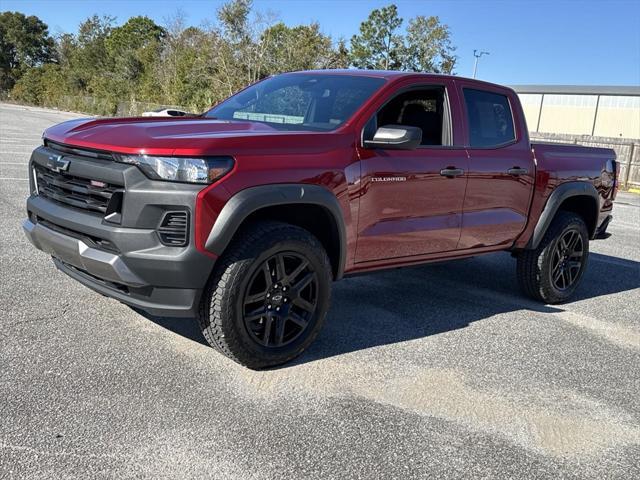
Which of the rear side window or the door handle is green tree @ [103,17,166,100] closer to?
the rear side window

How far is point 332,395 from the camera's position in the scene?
11.1ft

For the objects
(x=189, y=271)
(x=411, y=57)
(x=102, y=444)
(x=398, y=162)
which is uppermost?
(x=411, y=57)

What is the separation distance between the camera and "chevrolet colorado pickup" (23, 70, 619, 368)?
3188 mm

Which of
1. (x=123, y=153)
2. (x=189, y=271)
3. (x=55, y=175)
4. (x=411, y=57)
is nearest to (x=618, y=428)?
(x=189, y=271)

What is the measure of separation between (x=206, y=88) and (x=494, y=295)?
107 ft

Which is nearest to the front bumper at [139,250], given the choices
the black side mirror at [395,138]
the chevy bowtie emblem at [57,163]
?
the chevy bowtie emblem at [57,163]

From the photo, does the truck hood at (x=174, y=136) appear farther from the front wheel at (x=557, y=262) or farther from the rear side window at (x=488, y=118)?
the front wheel at (x=557, y=262)

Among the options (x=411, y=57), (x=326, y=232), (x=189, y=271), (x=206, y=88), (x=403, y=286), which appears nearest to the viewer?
(x=189, y=271)

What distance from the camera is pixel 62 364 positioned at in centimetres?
346

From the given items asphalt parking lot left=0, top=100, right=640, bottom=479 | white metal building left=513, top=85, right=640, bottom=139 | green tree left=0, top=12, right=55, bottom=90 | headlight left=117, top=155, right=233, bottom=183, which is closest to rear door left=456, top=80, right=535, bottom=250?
asphalt parking lot left=0, top=100, right=640, bottom=479

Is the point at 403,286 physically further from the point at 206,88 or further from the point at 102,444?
the point at 206,88

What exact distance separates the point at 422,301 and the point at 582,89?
48232 millimetres

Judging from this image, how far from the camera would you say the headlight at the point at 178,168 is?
124 inches

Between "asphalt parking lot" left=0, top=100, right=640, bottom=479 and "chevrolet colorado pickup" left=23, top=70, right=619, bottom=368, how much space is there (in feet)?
1.35
